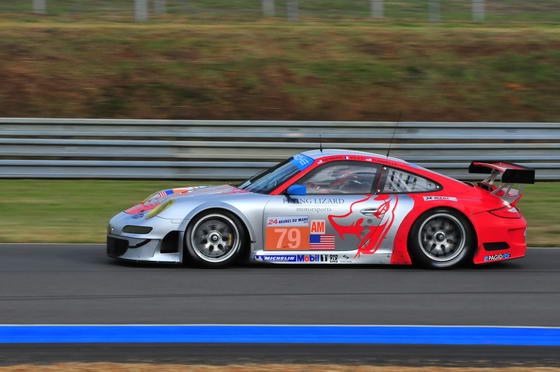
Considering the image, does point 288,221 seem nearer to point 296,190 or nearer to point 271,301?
point 296,190

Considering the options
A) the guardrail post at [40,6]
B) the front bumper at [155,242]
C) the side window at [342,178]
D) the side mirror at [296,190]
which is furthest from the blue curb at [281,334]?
the guardrail post at [40,6]

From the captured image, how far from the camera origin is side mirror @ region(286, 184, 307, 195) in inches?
322

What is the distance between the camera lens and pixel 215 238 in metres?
8.12

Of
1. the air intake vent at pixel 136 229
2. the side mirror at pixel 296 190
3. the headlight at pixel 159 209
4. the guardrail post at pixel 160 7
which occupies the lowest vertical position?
the air intake vent at pixel 136 229

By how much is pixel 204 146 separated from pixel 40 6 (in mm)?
7377

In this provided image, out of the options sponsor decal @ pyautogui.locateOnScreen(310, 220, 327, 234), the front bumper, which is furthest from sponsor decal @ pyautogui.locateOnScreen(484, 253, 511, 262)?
the front bumper

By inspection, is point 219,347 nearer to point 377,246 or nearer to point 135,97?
point 377,246

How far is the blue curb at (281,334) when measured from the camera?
5723 mm

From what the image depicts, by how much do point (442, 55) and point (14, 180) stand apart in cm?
901

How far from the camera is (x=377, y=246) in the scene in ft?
27.1

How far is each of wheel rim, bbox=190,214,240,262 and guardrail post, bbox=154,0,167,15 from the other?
12.1 meters

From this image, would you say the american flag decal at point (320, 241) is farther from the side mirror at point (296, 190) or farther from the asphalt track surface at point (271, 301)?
the side mirror at point (296, 190)

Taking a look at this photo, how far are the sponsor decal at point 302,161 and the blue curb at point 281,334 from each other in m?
2.62

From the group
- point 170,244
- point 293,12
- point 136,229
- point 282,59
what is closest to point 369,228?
point 170,244
